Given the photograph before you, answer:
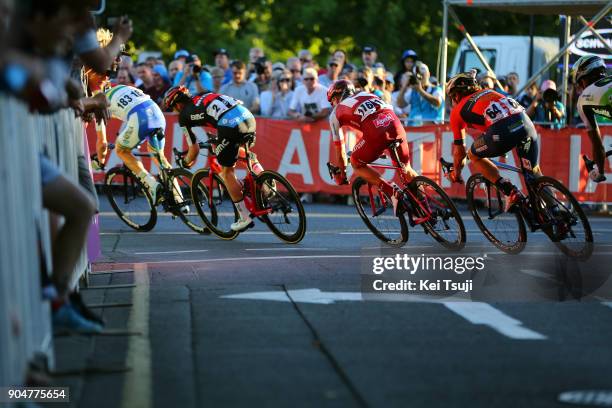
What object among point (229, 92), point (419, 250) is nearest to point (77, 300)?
point (419, 250)

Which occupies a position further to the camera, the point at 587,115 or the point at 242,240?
the point at 242,240

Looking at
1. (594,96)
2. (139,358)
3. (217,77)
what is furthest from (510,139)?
(217,77)

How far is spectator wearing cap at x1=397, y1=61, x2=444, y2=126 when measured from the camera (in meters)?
19.9

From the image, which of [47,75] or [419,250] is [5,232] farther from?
[419,250]

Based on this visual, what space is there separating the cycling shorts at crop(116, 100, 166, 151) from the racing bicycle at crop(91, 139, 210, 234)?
175mm

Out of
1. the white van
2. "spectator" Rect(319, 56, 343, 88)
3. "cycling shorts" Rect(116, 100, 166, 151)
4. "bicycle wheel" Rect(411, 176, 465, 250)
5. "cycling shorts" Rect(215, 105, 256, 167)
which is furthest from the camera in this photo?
the white van

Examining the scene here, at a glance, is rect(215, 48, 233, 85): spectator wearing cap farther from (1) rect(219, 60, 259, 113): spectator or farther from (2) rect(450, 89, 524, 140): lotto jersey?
(2) rect(450, 89, 524, 140): lotto jersey

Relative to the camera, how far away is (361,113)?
A: 13.6m

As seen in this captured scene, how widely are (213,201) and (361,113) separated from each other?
2046 millimetres

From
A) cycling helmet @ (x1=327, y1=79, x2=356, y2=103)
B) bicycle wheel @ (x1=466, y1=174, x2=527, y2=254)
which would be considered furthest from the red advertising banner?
bicycle wheel @ (x1=466, y1=174, x2=527, y2=254)

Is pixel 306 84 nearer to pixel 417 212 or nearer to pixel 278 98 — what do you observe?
pixel 278 98

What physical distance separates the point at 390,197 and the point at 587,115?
214cm

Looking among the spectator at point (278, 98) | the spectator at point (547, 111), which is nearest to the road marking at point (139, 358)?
the spectator at point (547, 111)

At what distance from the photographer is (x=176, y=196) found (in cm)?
1492
